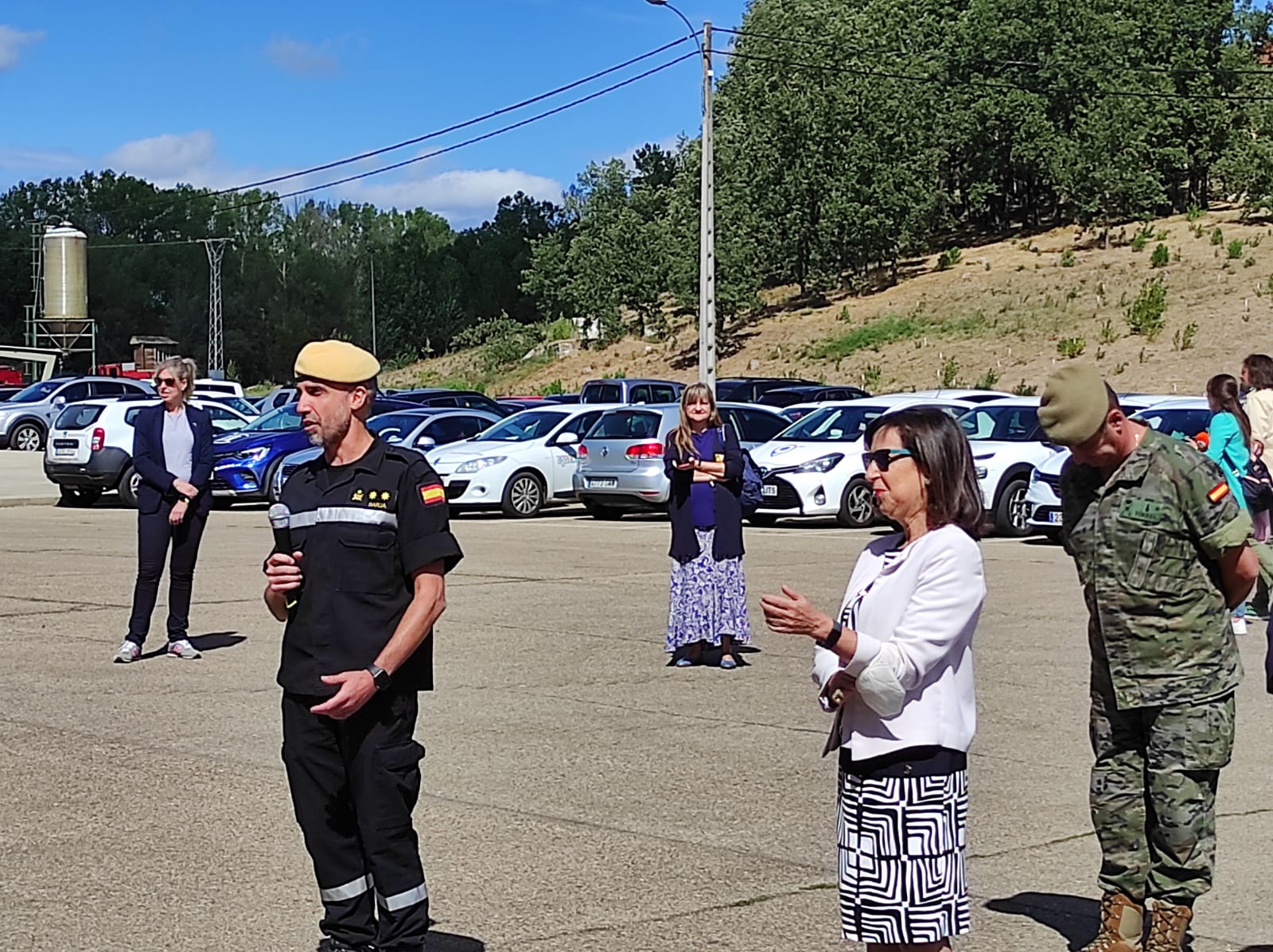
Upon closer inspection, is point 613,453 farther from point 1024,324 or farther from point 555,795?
point 1024,324

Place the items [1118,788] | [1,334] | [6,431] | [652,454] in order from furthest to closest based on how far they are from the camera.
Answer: [1,334], [6,431], [652,454], [1118,788]

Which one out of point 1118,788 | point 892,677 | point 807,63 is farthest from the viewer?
point 807,63

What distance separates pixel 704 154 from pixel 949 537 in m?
28.0

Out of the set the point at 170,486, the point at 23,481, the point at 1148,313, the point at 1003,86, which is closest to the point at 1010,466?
the point at 170,486

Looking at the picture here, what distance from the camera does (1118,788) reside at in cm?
539

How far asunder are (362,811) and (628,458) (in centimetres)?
1924

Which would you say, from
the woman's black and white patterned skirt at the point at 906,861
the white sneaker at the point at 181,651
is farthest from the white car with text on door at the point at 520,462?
the woman's black and white patterned skirt at the point at 906,861

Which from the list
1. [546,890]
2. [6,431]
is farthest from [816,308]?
[546,890]

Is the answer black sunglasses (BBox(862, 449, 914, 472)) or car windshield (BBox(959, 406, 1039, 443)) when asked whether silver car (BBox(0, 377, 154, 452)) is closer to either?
car windshield (BBox(959, 406, 1039, 443))

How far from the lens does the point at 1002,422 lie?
22.7 meters

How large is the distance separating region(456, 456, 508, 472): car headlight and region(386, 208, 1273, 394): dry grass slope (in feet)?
82.3

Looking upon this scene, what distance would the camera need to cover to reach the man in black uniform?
489cm

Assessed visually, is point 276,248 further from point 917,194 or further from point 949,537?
point 949,537

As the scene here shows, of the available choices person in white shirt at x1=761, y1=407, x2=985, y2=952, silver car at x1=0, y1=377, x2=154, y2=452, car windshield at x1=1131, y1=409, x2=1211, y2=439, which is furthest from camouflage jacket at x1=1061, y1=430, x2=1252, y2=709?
silver car at x1=0, y1=377, x2=154, y2=452
